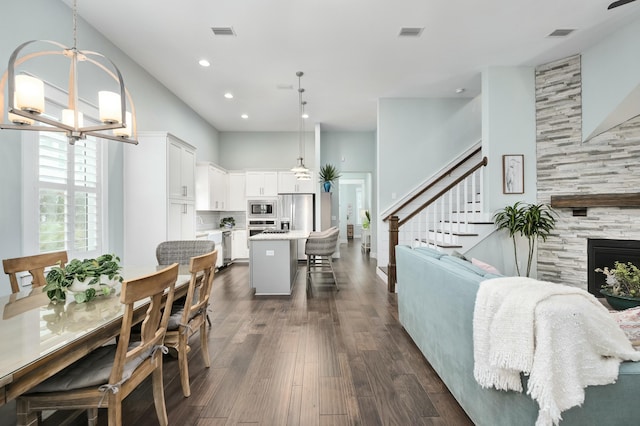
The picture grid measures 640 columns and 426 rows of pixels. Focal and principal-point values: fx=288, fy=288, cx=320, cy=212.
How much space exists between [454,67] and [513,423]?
4643mm

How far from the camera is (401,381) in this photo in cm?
208

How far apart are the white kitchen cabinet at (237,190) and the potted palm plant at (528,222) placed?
207 inches

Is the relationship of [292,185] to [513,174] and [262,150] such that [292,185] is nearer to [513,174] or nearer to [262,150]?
[262,150]

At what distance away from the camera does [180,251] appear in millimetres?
2914

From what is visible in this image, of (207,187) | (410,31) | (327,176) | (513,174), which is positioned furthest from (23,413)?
(327,176)

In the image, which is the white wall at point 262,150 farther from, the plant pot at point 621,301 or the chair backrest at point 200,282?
the plant pot at point 621,301

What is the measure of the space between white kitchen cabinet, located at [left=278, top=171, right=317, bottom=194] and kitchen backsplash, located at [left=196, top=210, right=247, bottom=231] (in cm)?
121

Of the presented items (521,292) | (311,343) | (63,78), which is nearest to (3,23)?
(63,78)

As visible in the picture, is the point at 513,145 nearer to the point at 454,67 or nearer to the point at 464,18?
the point at 454,67

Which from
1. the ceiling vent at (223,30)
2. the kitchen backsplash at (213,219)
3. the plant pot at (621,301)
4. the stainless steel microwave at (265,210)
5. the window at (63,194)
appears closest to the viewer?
the plant pot at (621,301)

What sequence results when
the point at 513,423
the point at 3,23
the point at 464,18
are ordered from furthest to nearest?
the point at 464,18, the point at 3,23, the point at 513,423

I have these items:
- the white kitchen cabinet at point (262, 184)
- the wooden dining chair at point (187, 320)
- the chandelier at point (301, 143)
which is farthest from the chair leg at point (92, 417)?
the white kitchen cabinet at point (262, 184)

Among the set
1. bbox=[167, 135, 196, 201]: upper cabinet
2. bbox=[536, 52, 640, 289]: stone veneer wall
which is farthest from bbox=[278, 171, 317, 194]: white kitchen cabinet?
bbox=[536, 52, 640, 289]: stone veneer wall

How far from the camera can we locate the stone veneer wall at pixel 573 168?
148 inches
